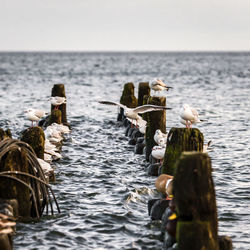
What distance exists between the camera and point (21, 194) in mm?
8445

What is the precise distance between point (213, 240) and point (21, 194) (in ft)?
11.2

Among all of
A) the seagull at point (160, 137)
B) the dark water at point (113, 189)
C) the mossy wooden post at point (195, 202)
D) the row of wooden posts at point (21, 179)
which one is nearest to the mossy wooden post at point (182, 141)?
the dark water at point (113, 189)

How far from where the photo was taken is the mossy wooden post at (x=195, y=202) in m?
5.87

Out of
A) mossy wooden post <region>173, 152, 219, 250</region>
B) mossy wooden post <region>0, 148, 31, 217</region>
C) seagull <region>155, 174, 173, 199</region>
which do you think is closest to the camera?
mossy wooden post <region>173, 152, 219, 250</region>

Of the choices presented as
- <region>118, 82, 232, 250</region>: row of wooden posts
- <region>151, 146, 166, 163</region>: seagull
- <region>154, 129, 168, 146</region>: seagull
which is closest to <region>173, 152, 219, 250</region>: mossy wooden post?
<region>118, 82, 232, 250</region>: row of wooden posts

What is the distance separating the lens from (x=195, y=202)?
5.95 meters

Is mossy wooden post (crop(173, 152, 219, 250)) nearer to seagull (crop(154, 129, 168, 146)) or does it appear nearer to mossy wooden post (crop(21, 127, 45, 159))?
mossy wooden post (crop(21, 127, 45, 159))

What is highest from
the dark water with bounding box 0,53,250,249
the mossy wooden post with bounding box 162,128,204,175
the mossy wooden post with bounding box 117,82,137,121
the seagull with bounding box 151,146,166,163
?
the mossy wooden post with bounding box 162,128,204,175

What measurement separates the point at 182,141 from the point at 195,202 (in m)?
2.90

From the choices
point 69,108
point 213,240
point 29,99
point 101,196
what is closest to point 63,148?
point 101,196

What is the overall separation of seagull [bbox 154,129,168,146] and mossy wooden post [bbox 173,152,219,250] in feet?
20.6

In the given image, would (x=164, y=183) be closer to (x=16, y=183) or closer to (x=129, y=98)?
(x=16, y=183)

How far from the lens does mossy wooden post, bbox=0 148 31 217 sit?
26.9 ft

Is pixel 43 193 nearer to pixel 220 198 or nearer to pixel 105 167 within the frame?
pixel 220 198
